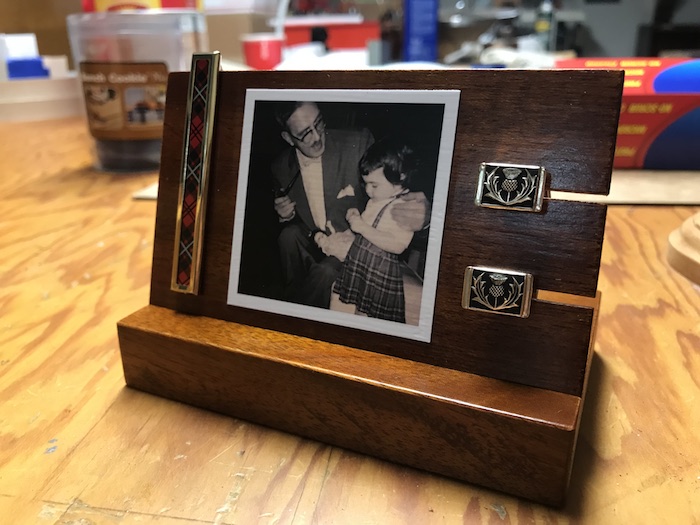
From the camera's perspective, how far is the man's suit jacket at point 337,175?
383 mm

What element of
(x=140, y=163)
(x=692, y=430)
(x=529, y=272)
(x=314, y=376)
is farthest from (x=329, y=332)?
(x=140, y=163)

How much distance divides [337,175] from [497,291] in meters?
0.13

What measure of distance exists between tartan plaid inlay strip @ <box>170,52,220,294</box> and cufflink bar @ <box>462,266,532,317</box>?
202 millimetres

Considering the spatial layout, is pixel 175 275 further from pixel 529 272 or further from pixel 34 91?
pixel 34 91

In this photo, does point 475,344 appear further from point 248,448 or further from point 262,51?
point 262,51

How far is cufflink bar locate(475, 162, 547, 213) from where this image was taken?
1.08ft

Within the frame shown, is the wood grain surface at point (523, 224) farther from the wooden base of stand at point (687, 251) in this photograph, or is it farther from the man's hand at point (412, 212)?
the wooden base of stand at point (687, 251)

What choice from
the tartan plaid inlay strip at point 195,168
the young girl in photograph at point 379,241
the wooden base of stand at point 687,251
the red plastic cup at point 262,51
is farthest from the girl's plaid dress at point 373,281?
the red plastic cup at point 262,51

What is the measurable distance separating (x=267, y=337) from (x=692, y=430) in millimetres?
299

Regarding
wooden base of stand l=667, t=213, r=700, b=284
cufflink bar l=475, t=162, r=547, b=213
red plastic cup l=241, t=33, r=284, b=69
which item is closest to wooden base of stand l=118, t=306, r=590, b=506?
cufflink bar l=475, t=162, r=547, b=213

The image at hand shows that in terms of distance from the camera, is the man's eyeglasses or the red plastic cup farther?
the red plastic cup

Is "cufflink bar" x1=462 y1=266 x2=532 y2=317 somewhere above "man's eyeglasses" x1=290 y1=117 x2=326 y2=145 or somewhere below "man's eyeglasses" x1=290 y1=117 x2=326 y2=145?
below

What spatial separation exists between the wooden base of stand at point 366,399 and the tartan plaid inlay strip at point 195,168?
42 mm

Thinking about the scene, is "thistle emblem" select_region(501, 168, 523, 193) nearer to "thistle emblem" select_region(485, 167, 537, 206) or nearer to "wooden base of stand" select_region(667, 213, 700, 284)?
"thistle emblem" select_region(485, 167, 537, 206)
